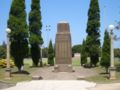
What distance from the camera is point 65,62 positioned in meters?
37.3

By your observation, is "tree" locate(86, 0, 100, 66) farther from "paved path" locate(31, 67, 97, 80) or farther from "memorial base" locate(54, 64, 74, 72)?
"memorial base" locate(54, 64, 74, 72)

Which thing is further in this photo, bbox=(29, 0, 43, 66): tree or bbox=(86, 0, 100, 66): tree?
bbox=(29, 0, 43, 66): tree

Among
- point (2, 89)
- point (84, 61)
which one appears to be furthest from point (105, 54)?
point (84, 61)

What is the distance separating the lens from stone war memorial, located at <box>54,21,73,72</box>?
37025 mm

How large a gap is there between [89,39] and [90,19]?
2.42m

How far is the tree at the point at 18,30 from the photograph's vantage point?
35.5m

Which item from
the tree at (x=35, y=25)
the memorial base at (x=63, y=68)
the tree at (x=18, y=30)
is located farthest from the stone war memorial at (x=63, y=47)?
the tree at (x=35, y=25)

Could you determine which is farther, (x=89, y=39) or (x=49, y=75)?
(x=89, y=39)

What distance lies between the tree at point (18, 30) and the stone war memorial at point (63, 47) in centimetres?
324

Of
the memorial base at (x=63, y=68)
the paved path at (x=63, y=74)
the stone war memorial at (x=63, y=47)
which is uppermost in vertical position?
the stone war memorial at (x=63, y=47)

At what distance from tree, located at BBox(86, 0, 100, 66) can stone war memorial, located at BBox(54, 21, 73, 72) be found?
7.97 m

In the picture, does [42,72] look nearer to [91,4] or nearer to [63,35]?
[63,35]

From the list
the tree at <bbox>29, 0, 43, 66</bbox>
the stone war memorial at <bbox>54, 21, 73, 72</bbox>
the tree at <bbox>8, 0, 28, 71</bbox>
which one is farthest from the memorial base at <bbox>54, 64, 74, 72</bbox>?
the tree at <bbox>29, 0, 43, 66</bbox>

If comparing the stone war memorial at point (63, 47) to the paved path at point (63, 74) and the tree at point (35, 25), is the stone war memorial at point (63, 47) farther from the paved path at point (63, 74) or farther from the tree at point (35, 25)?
the tree at point (35, 25)
